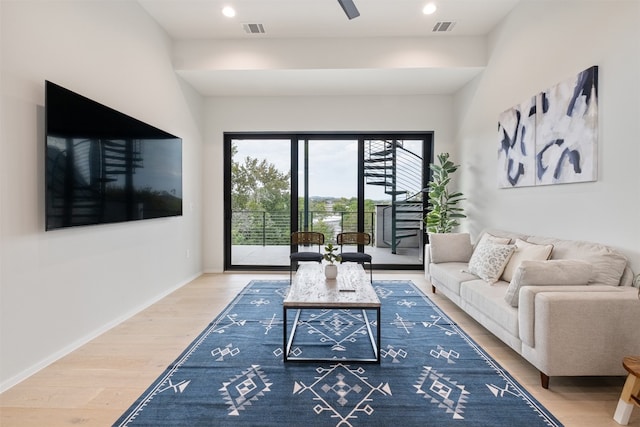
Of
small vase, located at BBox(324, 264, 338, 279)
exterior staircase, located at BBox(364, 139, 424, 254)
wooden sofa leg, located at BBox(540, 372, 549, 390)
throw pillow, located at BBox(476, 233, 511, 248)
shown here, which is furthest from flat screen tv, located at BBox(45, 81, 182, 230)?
throw pillow, located at BBox(476, 233, 511, 248)

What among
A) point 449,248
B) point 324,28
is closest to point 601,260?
point 449,248

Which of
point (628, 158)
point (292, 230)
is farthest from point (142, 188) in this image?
point (628, 158)

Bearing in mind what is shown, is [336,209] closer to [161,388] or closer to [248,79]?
[248,79]

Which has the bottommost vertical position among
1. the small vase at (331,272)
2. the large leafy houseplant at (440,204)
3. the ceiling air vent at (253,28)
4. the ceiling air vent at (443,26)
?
the small vase at (331,272)

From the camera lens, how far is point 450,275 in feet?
11.2

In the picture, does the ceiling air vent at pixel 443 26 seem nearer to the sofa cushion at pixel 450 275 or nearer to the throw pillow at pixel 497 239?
the throw pillow at pixel 497 239

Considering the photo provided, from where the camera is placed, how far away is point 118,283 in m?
3.11

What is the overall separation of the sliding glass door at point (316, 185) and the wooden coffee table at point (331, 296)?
7.37 feet

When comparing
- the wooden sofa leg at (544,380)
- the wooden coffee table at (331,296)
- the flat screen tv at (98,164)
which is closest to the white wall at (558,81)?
the wooden sofa leg at (544,380)

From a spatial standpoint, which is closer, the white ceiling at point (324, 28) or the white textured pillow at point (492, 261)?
the white textured pillow at point (492, 261)

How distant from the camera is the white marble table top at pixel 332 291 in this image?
2301 mm

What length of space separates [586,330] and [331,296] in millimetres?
1606

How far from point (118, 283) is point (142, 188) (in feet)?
3.22

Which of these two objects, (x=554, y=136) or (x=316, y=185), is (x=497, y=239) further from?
(x=316, y=185)
